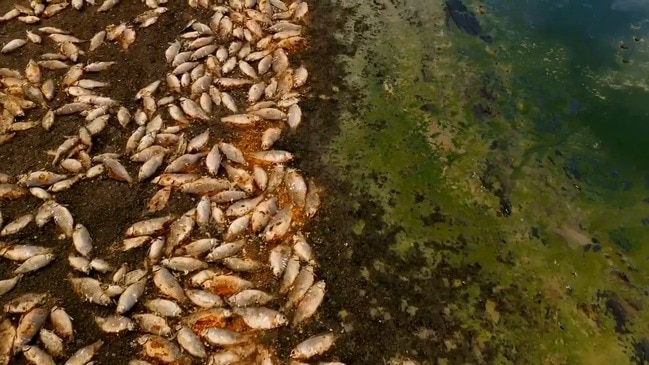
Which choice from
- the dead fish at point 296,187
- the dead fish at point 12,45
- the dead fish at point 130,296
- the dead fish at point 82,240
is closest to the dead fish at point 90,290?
the dead fish at point 130,296

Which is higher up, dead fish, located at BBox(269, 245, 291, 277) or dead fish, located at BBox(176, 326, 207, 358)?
dead fish, located at BBox(269, 245, 291, 277)

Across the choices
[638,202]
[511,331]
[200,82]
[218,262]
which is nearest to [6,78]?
[200,82]

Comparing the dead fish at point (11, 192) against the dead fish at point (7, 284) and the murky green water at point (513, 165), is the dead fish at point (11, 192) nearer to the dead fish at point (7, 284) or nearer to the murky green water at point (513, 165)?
the dead fish at point (7, 284)

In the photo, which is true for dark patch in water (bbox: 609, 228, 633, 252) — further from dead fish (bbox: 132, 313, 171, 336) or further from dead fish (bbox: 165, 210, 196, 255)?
dead fish (bbox: 132, 313, 171, 336)

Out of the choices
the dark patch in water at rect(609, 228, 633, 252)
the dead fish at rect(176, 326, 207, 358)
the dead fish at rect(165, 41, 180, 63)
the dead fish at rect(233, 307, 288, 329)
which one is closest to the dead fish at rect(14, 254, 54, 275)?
the dead fish at rect(176, 326, 207, 358)

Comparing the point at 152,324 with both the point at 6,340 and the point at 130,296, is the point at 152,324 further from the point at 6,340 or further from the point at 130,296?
the point at 6,340

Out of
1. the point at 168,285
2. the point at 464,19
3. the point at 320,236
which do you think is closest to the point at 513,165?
the point at 320,236
